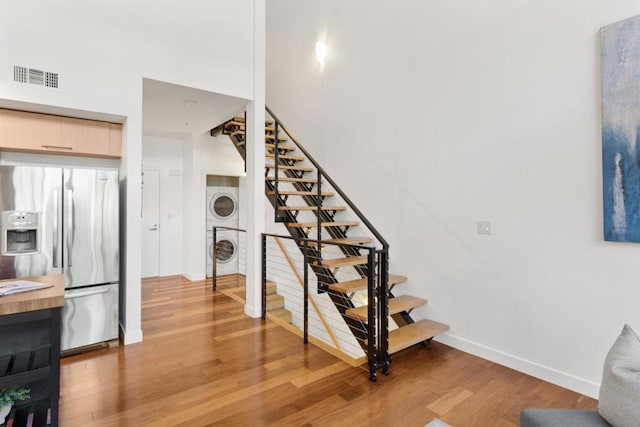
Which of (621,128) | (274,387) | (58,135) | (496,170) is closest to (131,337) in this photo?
(274,387)

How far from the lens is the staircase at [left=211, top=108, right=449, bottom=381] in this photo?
2652mm

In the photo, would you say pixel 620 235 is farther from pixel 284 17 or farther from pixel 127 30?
pixel 284 17

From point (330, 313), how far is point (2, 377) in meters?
3.50

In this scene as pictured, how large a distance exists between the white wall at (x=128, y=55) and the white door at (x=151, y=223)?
2616mm

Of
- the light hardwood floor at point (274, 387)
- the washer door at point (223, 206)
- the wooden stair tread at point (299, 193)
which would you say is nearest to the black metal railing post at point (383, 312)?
the light hardwood floor at point (274, 387)

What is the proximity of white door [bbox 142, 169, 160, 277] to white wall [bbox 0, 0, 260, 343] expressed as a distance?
103 inches

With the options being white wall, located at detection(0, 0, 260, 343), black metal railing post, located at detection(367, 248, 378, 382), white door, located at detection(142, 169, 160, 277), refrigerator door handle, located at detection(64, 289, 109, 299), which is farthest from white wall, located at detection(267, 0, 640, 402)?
white door, located at detection(142, 169, 160, 277)

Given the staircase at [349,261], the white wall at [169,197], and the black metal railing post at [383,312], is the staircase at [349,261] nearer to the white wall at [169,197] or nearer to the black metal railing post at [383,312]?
the black metal railing post at [383,312]

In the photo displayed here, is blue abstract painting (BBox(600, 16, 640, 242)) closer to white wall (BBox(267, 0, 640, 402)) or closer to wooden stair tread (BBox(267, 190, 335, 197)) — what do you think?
white wall (BBox(267, 0, 640, 402))

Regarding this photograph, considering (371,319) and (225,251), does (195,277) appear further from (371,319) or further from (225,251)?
(371,319)

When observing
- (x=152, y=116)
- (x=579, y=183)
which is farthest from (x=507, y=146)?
(x=152, y=116)

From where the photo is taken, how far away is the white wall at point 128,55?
2.72 metres

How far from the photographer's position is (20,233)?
276cm

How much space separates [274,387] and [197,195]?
4.29 metres
